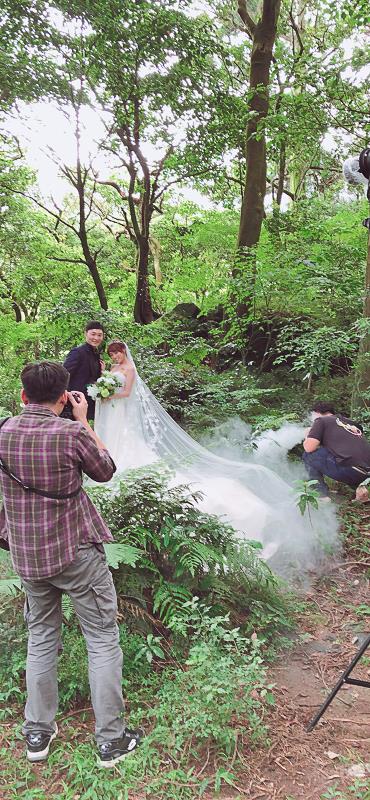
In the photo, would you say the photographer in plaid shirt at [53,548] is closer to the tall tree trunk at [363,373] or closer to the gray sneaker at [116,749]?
the gray sneaker at [116,749]

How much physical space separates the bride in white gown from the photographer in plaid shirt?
1.81 m

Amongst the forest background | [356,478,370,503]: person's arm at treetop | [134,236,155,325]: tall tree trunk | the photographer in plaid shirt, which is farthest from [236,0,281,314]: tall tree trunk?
the photographer in plaid shirt

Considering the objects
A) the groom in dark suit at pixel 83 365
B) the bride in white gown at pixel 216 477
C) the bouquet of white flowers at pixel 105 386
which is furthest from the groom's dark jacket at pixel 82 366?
the bride in white gown at pixel 216 477

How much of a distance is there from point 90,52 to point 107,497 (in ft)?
30.8

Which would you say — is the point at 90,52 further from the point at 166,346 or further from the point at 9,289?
the point at 9,289

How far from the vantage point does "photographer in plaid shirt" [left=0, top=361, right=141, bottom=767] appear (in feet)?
8.06

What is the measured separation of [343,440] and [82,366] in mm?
3208

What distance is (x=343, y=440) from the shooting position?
5.73 m

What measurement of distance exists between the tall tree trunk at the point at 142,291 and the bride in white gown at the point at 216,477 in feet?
22.4

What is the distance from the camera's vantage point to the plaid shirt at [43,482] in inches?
96.1

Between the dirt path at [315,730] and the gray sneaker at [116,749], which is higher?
the dirt path at [315,730]

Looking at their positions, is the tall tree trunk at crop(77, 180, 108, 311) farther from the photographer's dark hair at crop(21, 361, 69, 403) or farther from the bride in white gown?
the photographer's dark hair at crop(21, 361, 69, 403)

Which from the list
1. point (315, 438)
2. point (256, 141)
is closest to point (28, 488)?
point (315, 438)

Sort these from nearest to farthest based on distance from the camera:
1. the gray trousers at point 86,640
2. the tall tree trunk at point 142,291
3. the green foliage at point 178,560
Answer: the gray trousers at point 86,640, the green foliage at point 178,560, the tall tree trunk at point 142,291
